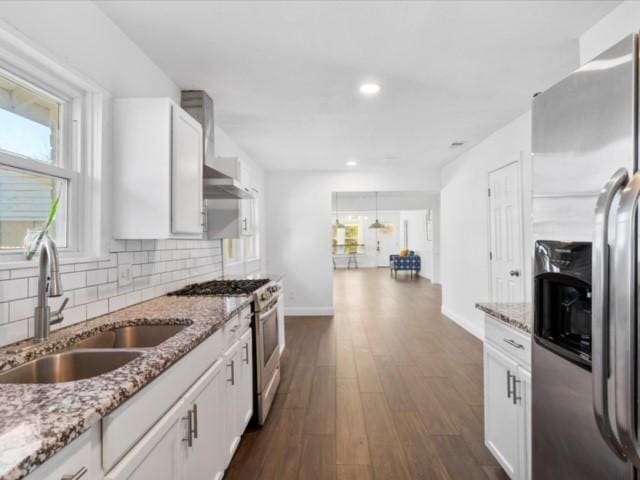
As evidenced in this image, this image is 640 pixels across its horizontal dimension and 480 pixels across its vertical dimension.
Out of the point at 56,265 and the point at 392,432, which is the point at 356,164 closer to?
the point at 392,432

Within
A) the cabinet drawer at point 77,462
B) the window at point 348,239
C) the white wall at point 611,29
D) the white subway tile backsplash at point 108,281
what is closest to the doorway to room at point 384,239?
the window at point 348,239

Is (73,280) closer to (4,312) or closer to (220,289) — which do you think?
(4,312)

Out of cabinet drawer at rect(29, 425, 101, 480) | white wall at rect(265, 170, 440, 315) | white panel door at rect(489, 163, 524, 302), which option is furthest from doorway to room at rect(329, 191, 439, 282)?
cabinet drawer at rect(29, 425, 101, 480)

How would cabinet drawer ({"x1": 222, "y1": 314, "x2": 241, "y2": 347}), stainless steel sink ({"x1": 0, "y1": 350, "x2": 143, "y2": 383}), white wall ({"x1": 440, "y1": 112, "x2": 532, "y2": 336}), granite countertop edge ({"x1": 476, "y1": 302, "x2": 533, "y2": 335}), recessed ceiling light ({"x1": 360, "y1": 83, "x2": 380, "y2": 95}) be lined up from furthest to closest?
1. white wall ({"x1": 440, "y1": 112, "x2": 532, "y2": 336})
2. recessed ceiling light ({"x1": 360, "y1": 83, "x2": 380, "y2": 95})
3. cabinet drawer ({"x1": 222, "y1": 314, "x2": 241, "y2": 347})
4. granite countertop edge ({"x1": 476, "y1": 302, "x2": 533, "y2": 335})
5. stainless steel sink ({"x1": 0, "y1": 350, "x2": 143, "y2": 383})

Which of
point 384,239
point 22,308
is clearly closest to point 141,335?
point 22,308

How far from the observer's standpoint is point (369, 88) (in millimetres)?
2939

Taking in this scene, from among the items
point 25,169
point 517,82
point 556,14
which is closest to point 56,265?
point 25,169

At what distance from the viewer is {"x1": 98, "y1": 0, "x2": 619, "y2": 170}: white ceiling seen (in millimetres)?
1958

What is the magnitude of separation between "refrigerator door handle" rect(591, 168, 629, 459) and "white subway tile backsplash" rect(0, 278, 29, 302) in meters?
1.98

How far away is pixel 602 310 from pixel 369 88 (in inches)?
97.3

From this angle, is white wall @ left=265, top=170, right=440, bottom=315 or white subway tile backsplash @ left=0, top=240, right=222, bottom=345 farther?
white wall @ left=265, top=170, right=440, bottom=315

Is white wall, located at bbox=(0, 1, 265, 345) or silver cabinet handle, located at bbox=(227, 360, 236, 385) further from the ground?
white wall, located at bbox=(0, 1, 265, 345)

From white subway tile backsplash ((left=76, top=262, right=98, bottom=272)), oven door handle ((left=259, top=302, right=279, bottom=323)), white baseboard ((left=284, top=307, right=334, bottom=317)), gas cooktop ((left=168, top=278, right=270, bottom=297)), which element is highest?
white subway tile backsplash ((left=76, top=262, right=98, bottom=272))

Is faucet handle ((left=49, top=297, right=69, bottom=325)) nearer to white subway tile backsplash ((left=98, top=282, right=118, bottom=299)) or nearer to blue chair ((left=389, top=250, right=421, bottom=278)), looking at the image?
white subway tile backsplash ((left=98, top=282, right=118, bottom=299))
